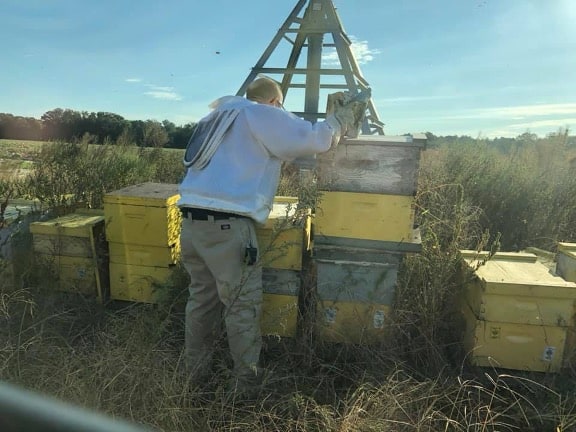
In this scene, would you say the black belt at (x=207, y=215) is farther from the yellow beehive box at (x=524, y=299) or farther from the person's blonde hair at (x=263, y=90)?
the yellow beehive box at (x=524, y=299)

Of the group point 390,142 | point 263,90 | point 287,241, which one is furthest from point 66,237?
point 390,142

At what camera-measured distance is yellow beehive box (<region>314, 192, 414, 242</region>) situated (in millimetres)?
2758

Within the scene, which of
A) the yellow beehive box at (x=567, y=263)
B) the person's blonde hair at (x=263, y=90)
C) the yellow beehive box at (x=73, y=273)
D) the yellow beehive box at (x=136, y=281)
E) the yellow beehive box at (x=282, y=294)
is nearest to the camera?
the person's blonde hair at (x=263, y=90)

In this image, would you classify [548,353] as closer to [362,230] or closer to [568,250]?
[568,250]

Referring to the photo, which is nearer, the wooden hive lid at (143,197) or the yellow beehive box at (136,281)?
the wooden hive lid at (143,197)

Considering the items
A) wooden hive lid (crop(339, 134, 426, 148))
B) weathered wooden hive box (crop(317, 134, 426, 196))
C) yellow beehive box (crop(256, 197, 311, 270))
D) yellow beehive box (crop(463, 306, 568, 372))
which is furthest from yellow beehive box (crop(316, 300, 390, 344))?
wooden hive lid (crop(339, 134, 426, 148))

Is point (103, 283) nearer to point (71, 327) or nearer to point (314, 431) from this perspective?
point (71, 327)

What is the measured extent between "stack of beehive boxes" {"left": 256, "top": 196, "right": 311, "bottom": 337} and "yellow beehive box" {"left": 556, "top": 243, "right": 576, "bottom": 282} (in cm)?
168

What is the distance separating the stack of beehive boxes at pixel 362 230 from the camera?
2.73 metres

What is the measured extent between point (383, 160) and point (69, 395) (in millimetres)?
2032

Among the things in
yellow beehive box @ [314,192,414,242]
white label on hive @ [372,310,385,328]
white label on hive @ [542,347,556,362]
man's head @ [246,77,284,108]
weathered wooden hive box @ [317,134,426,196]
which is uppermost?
man's head @ [246,77,284,108]

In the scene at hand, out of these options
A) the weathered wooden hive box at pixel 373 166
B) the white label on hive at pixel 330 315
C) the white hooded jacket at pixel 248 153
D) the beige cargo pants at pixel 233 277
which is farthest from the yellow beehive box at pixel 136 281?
the weathered wooden hive box at pixel 373 166

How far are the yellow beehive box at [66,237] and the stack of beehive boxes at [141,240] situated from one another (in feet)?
0.54

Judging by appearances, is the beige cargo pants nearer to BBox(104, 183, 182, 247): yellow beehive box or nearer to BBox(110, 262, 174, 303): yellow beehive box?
BBox(104, 183, 182, 247): yellow beehive box
